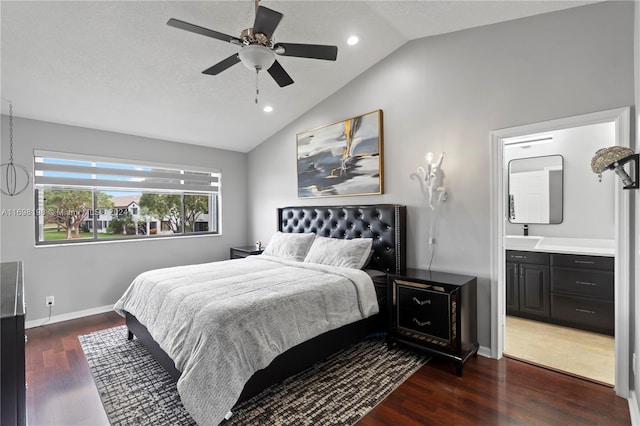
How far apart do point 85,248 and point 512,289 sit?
5.39 metres

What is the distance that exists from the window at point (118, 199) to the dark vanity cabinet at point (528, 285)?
176 inches

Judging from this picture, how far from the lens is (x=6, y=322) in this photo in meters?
0.91

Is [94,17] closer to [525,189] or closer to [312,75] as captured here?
[312,75]

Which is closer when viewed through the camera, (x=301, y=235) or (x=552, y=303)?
(x=552, y=303)

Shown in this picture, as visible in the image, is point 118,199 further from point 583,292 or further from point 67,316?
point 583,292

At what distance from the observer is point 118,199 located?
436cm

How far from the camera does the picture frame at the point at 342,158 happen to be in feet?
12.0

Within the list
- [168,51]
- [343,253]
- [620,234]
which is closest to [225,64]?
[168,51]

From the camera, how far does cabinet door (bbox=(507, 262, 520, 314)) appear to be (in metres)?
3.74

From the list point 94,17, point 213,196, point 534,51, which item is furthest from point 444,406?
point 213,196

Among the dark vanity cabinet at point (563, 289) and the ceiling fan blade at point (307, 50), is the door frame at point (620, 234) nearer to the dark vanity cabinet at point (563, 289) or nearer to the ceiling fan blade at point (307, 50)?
the dark vanity cabinet at point (563, 289)

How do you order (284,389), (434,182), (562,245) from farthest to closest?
(562,245) < (434,182) < (284,389)

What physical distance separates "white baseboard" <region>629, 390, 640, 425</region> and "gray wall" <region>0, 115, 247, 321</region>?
16.5 feet

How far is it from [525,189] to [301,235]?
309 centimetres
